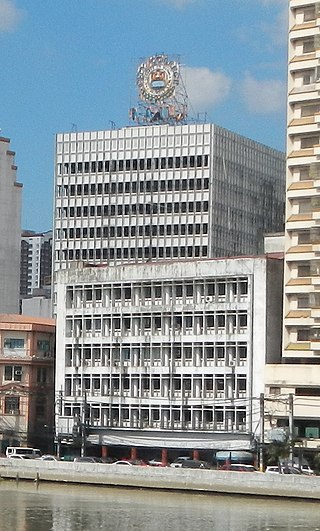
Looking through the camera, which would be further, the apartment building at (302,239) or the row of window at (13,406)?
the row of window at (13,406)

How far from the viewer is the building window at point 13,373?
11038cm

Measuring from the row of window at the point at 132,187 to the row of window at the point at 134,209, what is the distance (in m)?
1.45

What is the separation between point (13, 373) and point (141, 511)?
3592cm

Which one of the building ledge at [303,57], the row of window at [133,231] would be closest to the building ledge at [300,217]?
the building ledge at [303,57]

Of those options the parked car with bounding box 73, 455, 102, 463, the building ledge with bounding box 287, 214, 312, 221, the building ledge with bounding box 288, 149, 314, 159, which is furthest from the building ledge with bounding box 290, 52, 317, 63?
the parked car with bounding box 73, 455, 102, 463

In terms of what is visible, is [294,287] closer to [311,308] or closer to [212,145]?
[311,308]

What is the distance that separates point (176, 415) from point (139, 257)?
144 ft

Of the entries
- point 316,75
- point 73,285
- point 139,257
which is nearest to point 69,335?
point 73,285

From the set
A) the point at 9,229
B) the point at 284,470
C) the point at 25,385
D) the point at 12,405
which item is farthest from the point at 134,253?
the point at 284,470

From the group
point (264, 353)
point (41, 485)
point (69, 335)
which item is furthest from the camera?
point (69, 335)

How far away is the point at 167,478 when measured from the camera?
85938 mm

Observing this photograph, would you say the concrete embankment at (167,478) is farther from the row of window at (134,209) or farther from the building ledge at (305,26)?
the row of window at (134,209)

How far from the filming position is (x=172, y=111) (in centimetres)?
14450

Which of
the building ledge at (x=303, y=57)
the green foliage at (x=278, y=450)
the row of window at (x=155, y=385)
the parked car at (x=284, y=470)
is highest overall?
the building ledge at (x=303, y=57)
